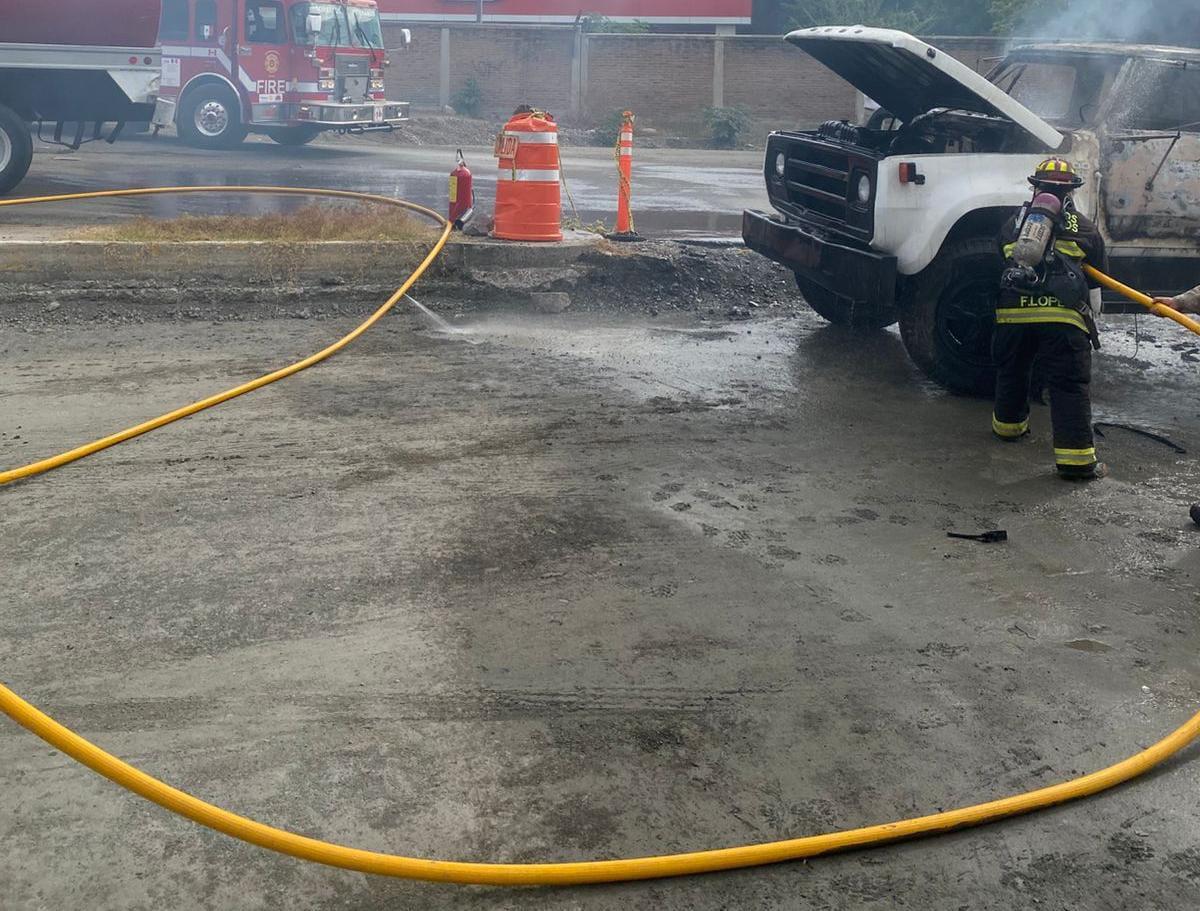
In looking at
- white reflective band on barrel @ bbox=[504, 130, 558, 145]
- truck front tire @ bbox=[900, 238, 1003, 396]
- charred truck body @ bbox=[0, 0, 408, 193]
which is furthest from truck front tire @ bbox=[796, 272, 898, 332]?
charred truck body @ bbox=[0, 0, 408, 193]

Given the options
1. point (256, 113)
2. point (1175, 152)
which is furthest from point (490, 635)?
point (256, 113)

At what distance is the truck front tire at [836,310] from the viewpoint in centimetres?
879

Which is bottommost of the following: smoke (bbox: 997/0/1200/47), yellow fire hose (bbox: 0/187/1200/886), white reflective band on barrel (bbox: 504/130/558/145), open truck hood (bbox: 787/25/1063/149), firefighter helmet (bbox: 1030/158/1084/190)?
yellow fire hose (bbox: 0/187/1200/886)

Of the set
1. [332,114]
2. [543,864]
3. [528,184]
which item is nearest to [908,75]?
[528,184]

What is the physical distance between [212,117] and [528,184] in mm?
12858

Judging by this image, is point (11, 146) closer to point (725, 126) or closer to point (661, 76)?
point (725, 126)

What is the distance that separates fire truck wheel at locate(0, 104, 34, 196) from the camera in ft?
40.4

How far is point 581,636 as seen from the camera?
4.19 m

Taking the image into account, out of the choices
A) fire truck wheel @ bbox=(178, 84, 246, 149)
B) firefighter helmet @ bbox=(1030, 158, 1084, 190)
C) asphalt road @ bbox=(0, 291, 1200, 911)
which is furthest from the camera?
fire truck wheel @ bbox=(178, 84, 246, 149)

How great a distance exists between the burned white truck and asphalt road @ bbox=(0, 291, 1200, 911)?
73cm

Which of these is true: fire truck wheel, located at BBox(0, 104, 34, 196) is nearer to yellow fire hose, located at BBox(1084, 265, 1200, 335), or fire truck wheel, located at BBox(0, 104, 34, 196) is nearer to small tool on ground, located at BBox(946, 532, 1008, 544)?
yellow fire hose, located at BBox(1084, 265, 1200, 335)

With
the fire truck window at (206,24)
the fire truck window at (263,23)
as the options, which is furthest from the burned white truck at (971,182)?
the fire truck window at (206,24)

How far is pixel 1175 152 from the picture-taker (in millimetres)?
7418

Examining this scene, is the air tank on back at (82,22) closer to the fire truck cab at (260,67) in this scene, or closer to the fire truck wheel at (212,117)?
the fire truck cab at (260,67)
